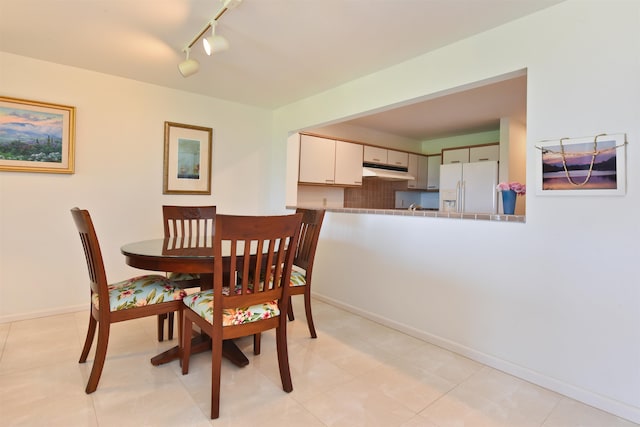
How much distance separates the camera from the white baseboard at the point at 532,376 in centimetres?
161

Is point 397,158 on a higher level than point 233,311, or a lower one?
higher

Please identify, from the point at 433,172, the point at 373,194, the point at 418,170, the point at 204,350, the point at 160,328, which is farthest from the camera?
the point at 433,172

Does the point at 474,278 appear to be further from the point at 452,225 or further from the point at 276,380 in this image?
the point at 276,380

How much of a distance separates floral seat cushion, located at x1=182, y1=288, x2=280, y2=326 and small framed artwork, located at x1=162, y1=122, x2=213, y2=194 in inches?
76.4

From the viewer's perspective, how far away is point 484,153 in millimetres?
4461

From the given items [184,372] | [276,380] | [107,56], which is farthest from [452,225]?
[107,56]

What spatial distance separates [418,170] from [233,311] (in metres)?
4.49

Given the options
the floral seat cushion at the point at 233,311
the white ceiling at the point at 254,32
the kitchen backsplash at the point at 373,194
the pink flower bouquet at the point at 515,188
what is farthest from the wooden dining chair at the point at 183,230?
the kitchen backsplash at the point at 373,194

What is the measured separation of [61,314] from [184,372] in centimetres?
176

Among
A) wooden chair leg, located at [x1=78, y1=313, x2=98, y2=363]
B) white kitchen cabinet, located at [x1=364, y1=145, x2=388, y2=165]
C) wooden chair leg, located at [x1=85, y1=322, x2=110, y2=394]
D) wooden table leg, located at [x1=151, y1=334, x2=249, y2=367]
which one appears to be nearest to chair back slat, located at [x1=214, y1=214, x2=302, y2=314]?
wooden table leg, located at [x1=151, y1=334, x2=249, y2=367]

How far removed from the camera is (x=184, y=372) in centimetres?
190

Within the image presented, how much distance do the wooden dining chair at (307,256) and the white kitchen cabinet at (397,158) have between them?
2781 mm

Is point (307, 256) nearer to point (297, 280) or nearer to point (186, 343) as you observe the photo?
point (297, 280)

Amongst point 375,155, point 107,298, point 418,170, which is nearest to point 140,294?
point 107,298
